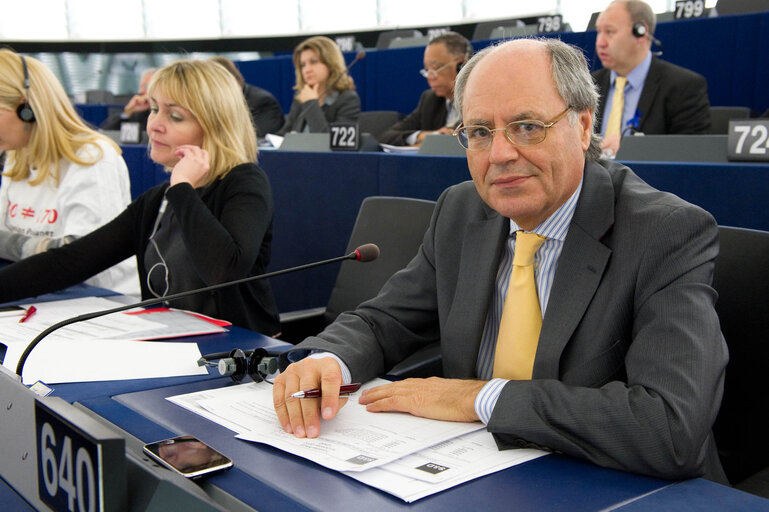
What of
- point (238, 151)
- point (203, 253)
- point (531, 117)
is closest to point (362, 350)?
point (531, 117)

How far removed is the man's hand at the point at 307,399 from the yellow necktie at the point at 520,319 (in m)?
0.28

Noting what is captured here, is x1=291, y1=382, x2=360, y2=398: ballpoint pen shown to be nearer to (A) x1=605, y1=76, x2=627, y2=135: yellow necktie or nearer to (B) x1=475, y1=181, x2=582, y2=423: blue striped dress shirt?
(B) x1=475, y1=181, x2=582, y2=423: blue striped dress shirt

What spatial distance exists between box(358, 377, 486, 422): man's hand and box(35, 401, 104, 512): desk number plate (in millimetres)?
448

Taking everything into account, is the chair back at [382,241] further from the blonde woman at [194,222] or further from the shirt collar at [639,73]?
the shirt collar at [639,73]

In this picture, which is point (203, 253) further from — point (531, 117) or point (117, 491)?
point (117, 491)

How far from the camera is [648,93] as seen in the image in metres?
3.61

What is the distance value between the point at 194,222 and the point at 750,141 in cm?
140

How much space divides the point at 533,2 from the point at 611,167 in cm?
806

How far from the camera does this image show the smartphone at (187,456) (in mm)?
831

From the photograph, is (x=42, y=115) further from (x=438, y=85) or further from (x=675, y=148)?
(x=438, y=85)

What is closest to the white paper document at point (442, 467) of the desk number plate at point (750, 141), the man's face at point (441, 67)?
the desk number plate at point (750, 141)

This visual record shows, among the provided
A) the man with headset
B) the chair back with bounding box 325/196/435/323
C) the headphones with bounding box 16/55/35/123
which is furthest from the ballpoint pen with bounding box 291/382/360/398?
the man with headset

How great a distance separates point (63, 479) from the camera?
725mm

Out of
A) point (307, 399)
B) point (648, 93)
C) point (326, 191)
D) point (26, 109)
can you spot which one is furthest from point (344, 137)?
point (307, 399)
